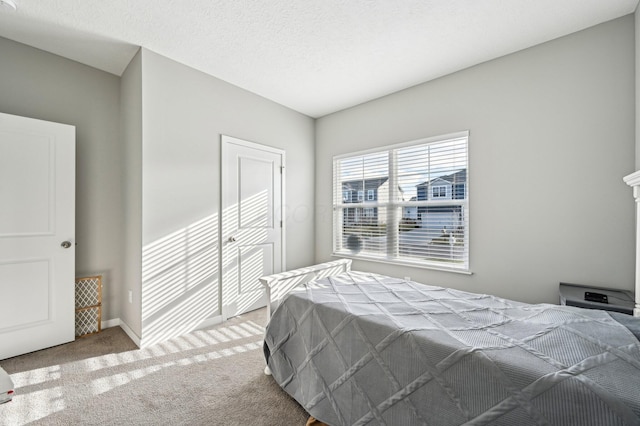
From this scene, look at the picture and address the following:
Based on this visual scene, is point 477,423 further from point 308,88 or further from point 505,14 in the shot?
point 308,88

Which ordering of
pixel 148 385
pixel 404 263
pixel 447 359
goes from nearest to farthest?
pixel 447 359
pixel 148 385
pixel 404 263

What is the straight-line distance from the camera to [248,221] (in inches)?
133

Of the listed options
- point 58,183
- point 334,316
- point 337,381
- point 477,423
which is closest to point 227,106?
point 58,183

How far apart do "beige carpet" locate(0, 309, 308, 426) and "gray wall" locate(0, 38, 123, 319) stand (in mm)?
762

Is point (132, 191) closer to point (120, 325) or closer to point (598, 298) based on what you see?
point (120, 325)

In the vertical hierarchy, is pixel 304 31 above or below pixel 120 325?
above

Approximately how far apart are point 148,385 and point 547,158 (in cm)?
367

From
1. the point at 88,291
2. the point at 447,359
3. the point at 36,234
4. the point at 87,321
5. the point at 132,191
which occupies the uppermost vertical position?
the point at 132,191

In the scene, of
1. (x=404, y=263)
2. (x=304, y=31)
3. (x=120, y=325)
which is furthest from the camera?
(x=404, y=263)

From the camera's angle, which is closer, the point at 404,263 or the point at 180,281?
the point at 180,281

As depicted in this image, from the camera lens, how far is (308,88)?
10.9 feet

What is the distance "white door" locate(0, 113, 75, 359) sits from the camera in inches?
89.0

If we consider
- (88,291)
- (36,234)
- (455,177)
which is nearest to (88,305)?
(88,291)

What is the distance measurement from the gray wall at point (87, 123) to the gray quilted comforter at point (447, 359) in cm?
221
